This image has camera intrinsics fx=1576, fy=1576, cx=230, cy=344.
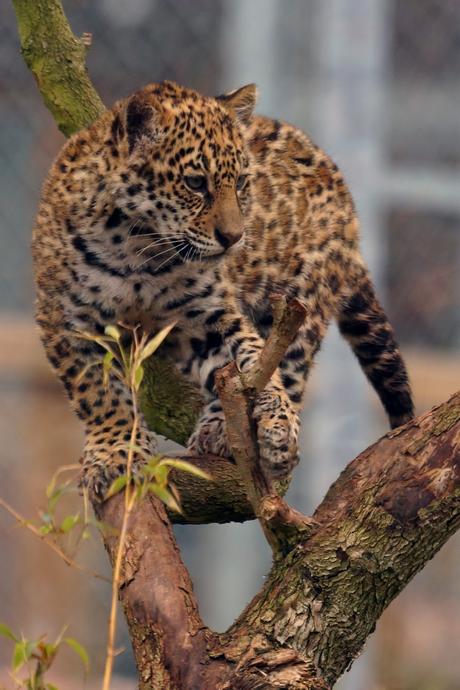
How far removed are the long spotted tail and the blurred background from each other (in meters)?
0.65

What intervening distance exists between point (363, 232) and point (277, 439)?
1.79 meters

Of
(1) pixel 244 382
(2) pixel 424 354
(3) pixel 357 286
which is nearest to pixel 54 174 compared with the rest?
(3) pixel 357 286

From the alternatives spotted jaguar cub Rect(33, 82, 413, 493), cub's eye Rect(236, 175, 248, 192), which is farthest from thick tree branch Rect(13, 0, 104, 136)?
cub's eye Rect(236, 175, 248, 192)

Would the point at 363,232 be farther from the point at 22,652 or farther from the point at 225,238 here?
the point at 22,652

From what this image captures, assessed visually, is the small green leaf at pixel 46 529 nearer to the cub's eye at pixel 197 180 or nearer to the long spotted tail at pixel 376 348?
the cub's eye at pixel 197 180

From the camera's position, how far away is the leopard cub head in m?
4.29

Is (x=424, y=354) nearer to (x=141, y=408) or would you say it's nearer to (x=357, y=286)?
(x=357, y=286)

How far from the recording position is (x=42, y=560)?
635cm

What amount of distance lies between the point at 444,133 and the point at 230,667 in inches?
156

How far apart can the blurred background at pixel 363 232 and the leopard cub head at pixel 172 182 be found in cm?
143

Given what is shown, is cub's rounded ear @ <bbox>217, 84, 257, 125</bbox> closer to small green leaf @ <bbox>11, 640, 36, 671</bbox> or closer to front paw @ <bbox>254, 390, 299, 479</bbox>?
front paw @ <bbox>254, 390, 299, 479</bbox>

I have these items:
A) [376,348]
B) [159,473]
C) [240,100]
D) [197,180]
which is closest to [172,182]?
[197,180]

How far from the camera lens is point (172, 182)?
434cm

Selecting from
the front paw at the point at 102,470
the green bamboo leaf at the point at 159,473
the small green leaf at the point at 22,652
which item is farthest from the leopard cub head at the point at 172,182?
the small green leaf at the point at 22,652
